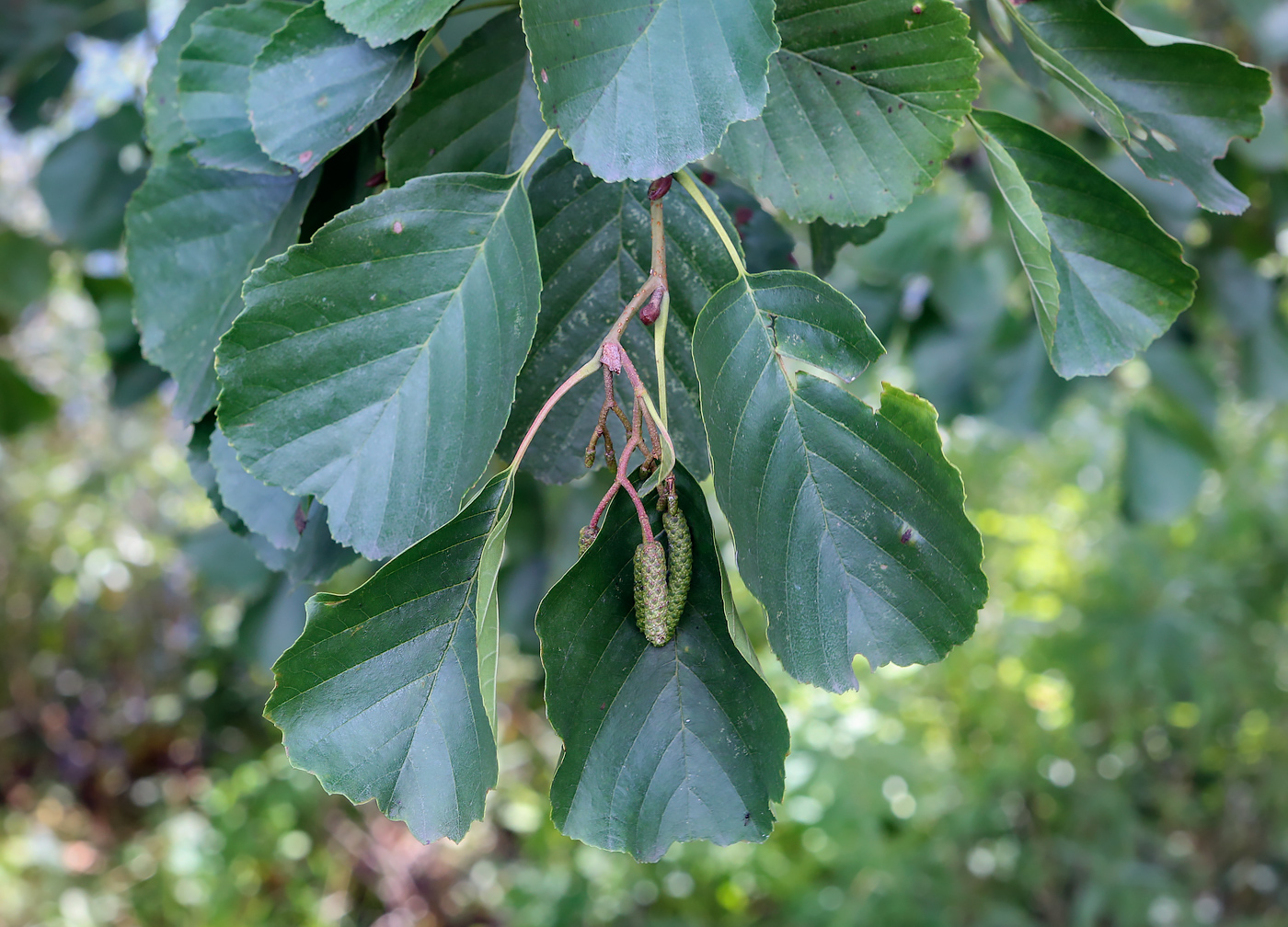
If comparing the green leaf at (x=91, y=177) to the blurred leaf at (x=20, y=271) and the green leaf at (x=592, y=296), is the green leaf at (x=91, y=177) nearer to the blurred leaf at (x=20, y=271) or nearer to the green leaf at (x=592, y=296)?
the blurred leaf at (x=20, y=271)

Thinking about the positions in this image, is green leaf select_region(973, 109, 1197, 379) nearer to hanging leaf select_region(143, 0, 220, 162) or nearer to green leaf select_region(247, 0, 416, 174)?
green leaf select_region(247, 0, 416, 174)

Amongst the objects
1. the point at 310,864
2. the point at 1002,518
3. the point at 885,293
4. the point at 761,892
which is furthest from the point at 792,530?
the point at 310,864

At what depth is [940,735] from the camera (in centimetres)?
177

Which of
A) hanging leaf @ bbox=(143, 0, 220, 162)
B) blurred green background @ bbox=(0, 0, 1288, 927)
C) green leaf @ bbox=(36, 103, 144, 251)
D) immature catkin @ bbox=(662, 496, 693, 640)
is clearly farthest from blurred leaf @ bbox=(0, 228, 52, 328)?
immature catkin @ bbox=(662, 496, 693, 640)

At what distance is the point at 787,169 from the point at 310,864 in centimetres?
219

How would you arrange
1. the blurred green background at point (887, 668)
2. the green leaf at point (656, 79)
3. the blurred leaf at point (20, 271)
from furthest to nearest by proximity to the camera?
the blurred leaf at point (20, 271)
the blurred green background at point (887, 668)
the green leaf at point (656, 79)

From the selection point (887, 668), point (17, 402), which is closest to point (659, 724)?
point (887, 668)

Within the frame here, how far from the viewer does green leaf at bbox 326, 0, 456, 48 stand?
1.20 feet

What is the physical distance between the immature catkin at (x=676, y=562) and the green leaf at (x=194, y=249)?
25 centimetres

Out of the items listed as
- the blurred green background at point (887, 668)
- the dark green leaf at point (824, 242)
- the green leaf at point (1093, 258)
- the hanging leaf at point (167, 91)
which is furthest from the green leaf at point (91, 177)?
the green leaf at point (1093, 258)

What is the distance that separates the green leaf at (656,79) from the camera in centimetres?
34

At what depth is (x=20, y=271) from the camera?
1.44 metres

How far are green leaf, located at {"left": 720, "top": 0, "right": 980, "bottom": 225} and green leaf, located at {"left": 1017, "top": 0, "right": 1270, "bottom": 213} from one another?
8cm

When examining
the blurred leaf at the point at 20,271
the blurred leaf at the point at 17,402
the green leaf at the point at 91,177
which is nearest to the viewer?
the green leaf at the point at 91,177
